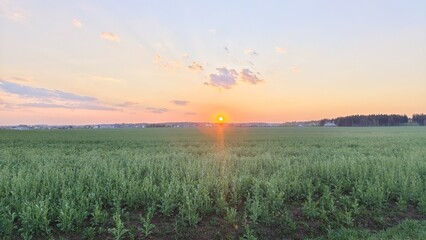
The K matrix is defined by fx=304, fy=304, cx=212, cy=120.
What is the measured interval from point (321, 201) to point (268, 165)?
5.66 metres

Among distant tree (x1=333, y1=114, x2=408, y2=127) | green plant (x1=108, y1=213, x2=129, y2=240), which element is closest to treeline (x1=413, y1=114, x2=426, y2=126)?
distant tree (x1=333, y1=114, x2=408, y2=127)

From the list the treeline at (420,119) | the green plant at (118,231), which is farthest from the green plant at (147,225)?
the treeline at (420,119)

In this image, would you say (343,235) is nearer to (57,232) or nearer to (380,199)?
(380,199)

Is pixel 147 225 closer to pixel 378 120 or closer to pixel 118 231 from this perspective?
pixel 118 231

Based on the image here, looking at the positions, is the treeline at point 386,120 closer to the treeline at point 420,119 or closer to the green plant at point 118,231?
the treeline at point 420,119

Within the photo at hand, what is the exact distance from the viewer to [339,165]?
12.0 meters

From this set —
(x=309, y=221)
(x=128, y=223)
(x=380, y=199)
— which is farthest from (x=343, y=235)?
→ (x=128, y=223)

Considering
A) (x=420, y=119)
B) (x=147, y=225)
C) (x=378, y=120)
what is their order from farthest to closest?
1. (x=378, y=120)
2. (x=420, y=119)
3. (x=147, y=225)

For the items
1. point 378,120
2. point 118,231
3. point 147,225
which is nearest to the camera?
point 118,231

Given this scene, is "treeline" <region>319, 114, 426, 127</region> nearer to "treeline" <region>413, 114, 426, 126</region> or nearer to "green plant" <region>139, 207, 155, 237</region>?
"treeline" <region>413, 114, 426, 126</region>

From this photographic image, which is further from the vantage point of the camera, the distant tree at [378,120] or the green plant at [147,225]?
the distant tree at [378,120]

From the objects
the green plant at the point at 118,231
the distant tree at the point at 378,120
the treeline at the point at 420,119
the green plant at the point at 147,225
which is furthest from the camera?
the distant tree at the point at 378,120

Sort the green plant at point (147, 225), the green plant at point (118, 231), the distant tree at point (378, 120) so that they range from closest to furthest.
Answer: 1. the green plant at point (118, 231)
2. the green plant at point (147, 225)
3. the distant tree at point (378, 120)

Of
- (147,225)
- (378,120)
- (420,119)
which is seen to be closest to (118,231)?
(147,225)
